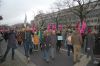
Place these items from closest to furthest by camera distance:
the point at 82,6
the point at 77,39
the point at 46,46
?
the point at 77,39 → the point at 46,46 → the point at 82,6

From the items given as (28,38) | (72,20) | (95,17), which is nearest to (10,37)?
(28,38)

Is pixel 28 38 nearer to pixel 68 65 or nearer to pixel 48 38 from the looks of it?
pixel 48 38

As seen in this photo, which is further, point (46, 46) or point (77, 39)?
point (46, 46)

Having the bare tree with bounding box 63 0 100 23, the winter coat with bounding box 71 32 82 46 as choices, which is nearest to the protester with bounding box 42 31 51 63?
the winter coat with bounding box 71 32 82 46

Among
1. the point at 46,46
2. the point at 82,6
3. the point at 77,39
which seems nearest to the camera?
the point at 77,39

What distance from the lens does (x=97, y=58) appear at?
441 inches

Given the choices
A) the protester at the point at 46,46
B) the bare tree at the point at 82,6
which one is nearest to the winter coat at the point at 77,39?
the protester at the point at 46,46

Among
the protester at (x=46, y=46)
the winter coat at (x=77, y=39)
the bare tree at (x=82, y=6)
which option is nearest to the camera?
the winter coat at (x=77, y=39)

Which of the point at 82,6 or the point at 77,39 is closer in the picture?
the point at 77,39

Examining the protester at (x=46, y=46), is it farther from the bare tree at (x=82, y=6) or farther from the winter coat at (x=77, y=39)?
the bare tree at (x=82, y=6)

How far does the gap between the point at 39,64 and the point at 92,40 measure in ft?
10.2

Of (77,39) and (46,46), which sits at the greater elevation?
(77,39)

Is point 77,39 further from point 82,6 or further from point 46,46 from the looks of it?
point 82,6

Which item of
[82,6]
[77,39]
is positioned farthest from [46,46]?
[82,6]
